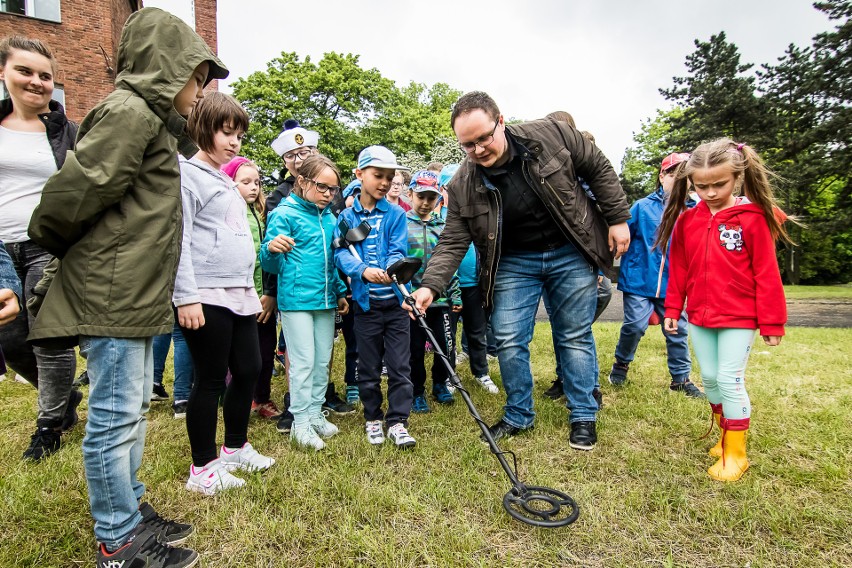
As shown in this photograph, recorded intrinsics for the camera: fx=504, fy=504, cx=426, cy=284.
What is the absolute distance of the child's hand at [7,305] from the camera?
201 cm

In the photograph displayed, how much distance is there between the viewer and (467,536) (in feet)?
7.39

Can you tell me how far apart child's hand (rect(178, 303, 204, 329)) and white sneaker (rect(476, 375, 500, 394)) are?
3048 millimetres

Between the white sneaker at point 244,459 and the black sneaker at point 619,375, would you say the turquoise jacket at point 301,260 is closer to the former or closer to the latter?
the white sneaker at point 244,459

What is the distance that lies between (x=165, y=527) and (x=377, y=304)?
1.89 meters

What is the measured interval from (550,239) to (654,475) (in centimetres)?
162

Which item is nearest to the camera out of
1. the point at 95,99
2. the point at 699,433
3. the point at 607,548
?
the point at 607,548

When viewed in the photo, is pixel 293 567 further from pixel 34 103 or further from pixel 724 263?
pixel 34 103

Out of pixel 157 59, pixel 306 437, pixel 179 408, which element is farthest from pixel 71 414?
pixel 157 59

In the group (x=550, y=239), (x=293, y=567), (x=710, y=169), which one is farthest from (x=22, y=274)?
(x=710, y=169)

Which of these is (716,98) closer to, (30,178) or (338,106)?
(338,106)

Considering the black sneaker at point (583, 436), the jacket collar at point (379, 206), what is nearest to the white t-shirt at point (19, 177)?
the jacket collar at point (379, 206)

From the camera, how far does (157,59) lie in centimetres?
203

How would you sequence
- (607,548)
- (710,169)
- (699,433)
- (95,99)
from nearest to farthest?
1. (607,548)
2. (710,169)
3. (699,433)
4. (95,99)

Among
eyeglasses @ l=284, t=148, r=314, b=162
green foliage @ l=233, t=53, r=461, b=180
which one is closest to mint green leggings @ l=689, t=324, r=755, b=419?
eyeglasses @ l=284, t=148, r=314, b=162
